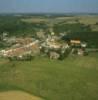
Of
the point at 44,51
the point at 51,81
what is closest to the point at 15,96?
the point at 51,81

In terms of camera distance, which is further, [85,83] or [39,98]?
[85,83]

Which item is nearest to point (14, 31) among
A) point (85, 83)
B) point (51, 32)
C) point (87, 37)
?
point (51, 32)

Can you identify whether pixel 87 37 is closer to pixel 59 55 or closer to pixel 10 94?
pixel 59 55

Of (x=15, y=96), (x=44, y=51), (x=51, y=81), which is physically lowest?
(x=44, y=51)

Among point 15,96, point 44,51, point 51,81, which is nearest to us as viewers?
point 15,96

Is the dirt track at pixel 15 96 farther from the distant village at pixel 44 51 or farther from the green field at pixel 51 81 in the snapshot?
the distant village at pixel 44 51

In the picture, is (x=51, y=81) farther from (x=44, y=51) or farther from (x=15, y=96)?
(x=44, y=51)

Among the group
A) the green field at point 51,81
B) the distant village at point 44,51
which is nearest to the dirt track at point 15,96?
the green field at point 51,81

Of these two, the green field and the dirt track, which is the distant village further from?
the dirt track

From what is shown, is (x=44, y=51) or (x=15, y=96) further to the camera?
(x=44, y=51)
